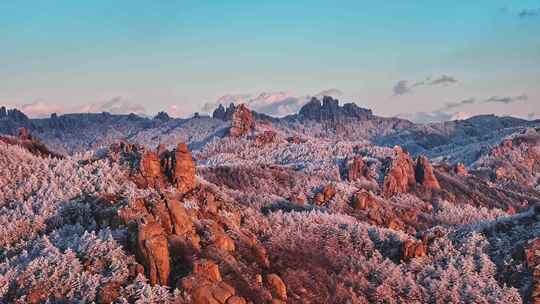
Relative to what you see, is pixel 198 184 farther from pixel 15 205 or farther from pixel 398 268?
pixel 398 268

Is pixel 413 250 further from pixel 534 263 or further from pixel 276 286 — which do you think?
pixel 276 286

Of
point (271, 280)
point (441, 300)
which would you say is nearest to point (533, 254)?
point (441, 300)

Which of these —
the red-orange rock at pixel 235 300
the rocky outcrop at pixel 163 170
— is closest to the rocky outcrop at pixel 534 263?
the red-orange rock at pixel 235 300

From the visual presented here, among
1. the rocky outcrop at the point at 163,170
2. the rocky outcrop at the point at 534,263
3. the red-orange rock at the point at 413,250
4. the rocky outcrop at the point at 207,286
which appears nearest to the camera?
the rocky outcrop at the point at 207,286

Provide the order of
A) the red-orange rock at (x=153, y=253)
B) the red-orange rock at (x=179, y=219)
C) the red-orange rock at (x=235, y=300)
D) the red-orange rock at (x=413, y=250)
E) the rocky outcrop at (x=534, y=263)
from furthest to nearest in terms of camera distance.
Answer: the red-orange rock at (x=413, y=250), the rocky outcrop at (x=534, y=263), the red-orange rock at (x=179, y=219), the red-orange rock at (x=153, y=253), the red-orange rock at (x=235, y=300)

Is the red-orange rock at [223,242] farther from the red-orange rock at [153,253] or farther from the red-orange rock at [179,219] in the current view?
the red-orange rock at [153,253]

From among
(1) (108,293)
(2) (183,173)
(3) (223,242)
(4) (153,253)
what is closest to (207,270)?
(4) (153,253)

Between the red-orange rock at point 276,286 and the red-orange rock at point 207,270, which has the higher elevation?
the red-orange rock at point 207,270

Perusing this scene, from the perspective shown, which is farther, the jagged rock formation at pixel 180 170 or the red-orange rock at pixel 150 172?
the jagged rock formation at pixel 180 170
